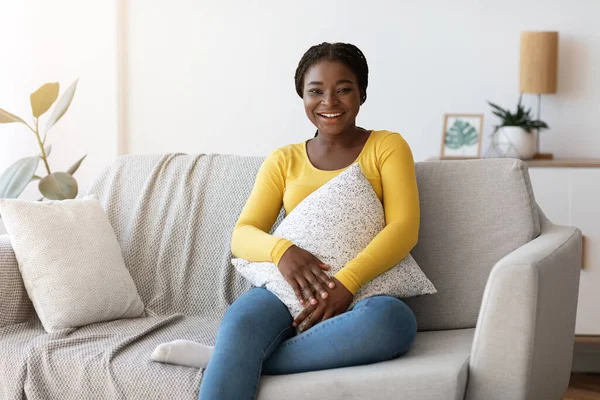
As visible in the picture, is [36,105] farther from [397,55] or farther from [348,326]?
[348,326]

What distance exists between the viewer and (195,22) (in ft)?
13.5

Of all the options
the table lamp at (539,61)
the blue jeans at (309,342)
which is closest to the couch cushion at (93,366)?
the blue jeans at (309,342)

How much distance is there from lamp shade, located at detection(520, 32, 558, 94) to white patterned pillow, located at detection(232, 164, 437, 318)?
177 centimetres

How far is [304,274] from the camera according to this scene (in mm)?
2078

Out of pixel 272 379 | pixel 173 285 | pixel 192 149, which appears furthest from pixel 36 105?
pixel 272 379

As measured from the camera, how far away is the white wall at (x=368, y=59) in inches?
151

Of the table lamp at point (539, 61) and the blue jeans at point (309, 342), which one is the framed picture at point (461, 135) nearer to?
the table lamp at point (539, 61)

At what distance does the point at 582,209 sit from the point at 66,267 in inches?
81.2

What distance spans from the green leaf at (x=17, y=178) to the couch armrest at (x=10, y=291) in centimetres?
102

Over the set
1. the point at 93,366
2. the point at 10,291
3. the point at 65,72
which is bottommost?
the point at 93,366

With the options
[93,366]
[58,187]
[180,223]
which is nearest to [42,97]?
[58,187]

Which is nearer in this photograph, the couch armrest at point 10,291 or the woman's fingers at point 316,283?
the woman's fingers at point 316,283

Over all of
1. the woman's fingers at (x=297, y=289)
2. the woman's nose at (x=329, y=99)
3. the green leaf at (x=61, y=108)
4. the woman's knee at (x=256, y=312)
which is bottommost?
the woman's knee at (x=256, y=312)

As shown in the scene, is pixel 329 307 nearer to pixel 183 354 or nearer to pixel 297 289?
pixel 297 289
